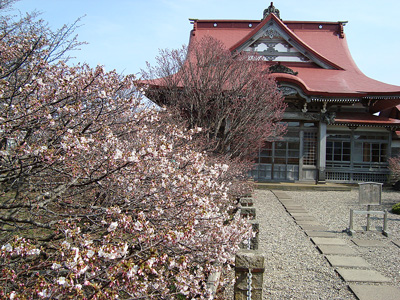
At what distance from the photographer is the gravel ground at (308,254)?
4.53 metres

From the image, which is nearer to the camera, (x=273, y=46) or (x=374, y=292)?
(x=374, y=292)

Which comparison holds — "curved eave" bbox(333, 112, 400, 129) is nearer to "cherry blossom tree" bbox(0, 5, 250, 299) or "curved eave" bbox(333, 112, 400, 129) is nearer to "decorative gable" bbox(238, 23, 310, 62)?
"decorative gable" bbox(238, 23, 310, 62)

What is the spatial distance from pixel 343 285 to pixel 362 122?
480 inches

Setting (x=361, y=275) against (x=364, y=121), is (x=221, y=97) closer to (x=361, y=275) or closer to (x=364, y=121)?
A: (x=361, y=275)

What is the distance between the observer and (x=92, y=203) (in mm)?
3354

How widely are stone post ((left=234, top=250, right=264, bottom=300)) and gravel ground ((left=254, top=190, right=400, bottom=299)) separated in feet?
2.69

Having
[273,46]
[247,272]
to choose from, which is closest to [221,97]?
[247,272]

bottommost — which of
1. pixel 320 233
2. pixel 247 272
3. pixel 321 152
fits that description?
pixel 320 233

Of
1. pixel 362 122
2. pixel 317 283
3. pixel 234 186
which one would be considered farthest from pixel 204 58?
pixel 362 122

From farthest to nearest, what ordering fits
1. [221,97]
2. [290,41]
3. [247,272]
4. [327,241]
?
[290,41]
[221,97]
[327,241]
[247,272]

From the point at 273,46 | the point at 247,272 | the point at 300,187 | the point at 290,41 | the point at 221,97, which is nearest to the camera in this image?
the point at 247,272

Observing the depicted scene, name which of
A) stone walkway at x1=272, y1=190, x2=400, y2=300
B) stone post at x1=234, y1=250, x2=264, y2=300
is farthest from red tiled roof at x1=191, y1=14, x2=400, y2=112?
stone post at x1=234, y1=250, x2=264, y2=300

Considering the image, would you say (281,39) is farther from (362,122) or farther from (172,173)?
(172,173)

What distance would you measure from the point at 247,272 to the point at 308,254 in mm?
2887
